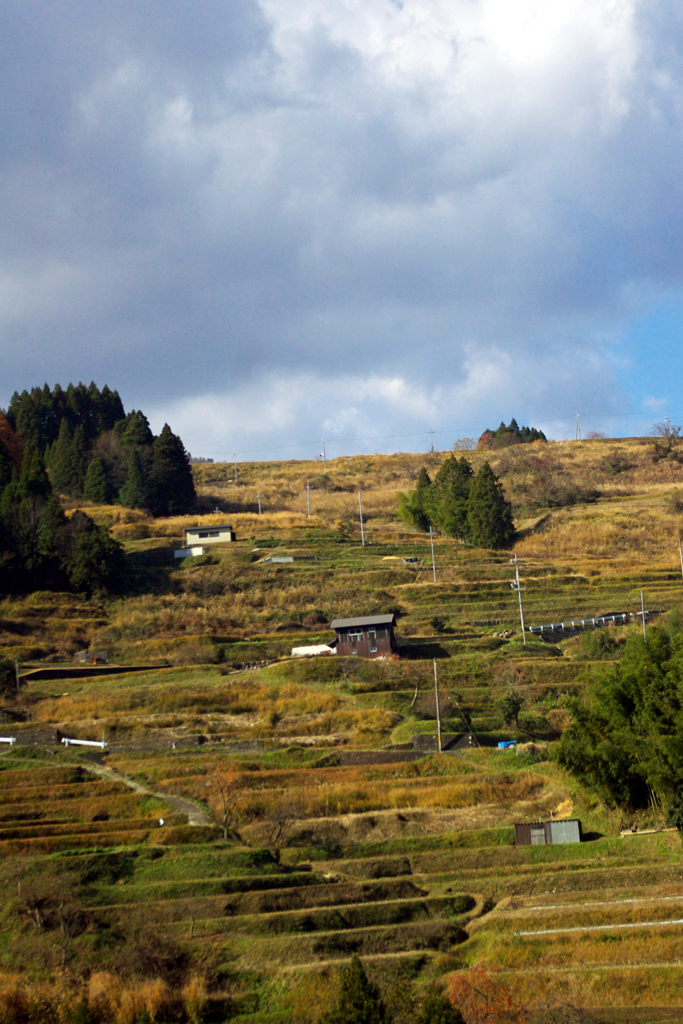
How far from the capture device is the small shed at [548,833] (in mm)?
25875

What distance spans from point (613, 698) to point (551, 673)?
13559 millimetres

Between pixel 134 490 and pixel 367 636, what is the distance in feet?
141

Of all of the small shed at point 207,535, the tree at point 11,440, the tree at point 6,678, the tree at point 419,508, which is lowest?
the tree at point 6,678

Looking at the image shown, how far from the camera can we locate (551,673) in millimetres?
41688

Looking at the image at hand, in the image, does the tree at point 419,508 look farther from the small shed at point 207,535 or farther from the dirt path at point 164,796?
the dirt path at point 164,796

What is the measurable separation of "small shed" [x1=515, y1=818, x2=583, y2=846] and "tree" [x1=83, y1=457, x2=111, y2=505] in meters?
64.4

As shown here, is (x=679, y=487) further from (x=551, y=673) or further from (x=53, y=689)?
(x=53, y=689)

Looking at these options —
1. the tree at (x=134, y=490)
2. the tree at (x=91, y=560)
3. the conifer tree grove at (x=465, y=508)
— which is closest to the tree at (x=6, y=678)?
the tree at (x=91, y=560)

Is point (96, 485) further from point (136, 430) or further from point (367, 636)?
point (367, 636)

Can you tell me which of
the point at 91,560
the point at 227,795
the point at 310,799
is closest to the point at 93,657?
the point at 91,560

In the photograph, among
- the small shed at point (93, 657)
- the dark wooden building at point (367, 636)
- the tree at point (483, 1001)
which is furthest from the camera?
the small shed at point (93, 657)

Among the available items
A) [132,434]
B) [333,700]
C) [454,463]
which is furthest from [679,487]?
[333,700]

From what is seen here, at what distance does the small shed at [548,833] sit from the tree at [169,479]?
205 ft

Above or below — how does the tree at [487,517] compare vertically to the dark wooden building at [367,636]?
above
